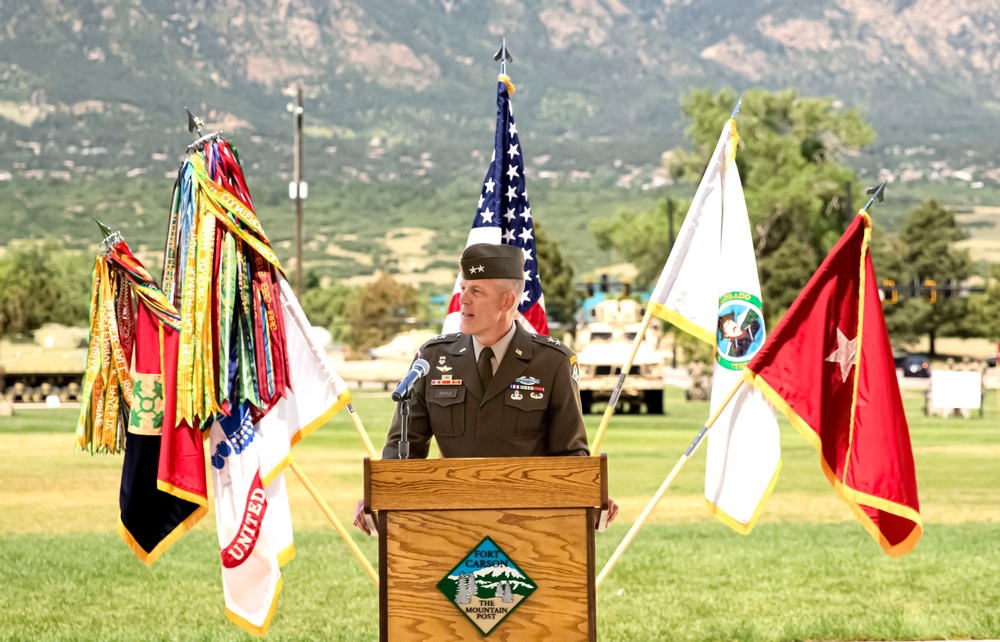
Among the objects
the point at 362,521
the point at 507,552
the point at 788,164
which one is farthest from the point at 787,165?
the point at 507,552

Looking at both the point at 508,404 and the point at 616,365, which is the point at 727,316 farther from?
the point at 616,365

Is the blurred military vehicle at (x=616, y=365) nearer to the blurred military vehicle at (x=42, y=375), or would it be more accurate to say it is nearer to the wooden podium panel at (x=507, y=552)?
the blurred military vehicle at (x=42, y=375)

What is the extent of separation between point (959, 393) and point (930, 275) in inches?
3126

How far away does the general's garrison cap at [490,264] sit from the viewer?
5891 millimetres

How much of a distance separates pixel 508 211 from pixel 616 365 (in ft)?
141

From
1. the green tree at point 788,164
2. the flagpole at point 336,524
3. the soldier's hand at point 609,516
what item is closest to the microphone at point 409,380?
the soldier's hand at point 609,516

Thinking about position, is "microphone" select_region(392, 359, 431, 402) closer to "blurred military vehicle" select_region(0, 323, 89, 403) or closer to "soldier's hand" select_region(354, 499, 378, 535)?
"soldier's hand" select_region(354, 499, 378, 535)

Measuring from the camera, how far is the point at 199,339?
294 inches

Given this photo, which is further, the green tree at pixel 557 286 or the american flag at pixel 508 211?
the green tree at pixel 557 286

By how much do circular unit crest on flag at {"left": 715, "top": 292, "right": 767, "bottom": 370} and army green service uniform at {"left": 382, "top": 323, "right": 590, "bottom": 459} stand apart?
2185 millimetres

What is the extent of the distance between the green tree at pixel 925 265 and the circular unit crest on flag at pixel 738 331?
4324 inches

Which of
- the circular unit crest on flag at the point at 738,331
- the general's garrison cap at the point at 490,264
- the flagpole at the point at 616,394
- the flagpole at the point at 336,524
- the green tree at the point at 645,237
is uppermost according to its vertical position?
the green tree at the point at 645,237

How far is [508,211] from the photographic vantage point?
8.58 meters

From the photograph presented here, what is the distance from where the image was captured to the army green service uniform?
5984 millimetres
